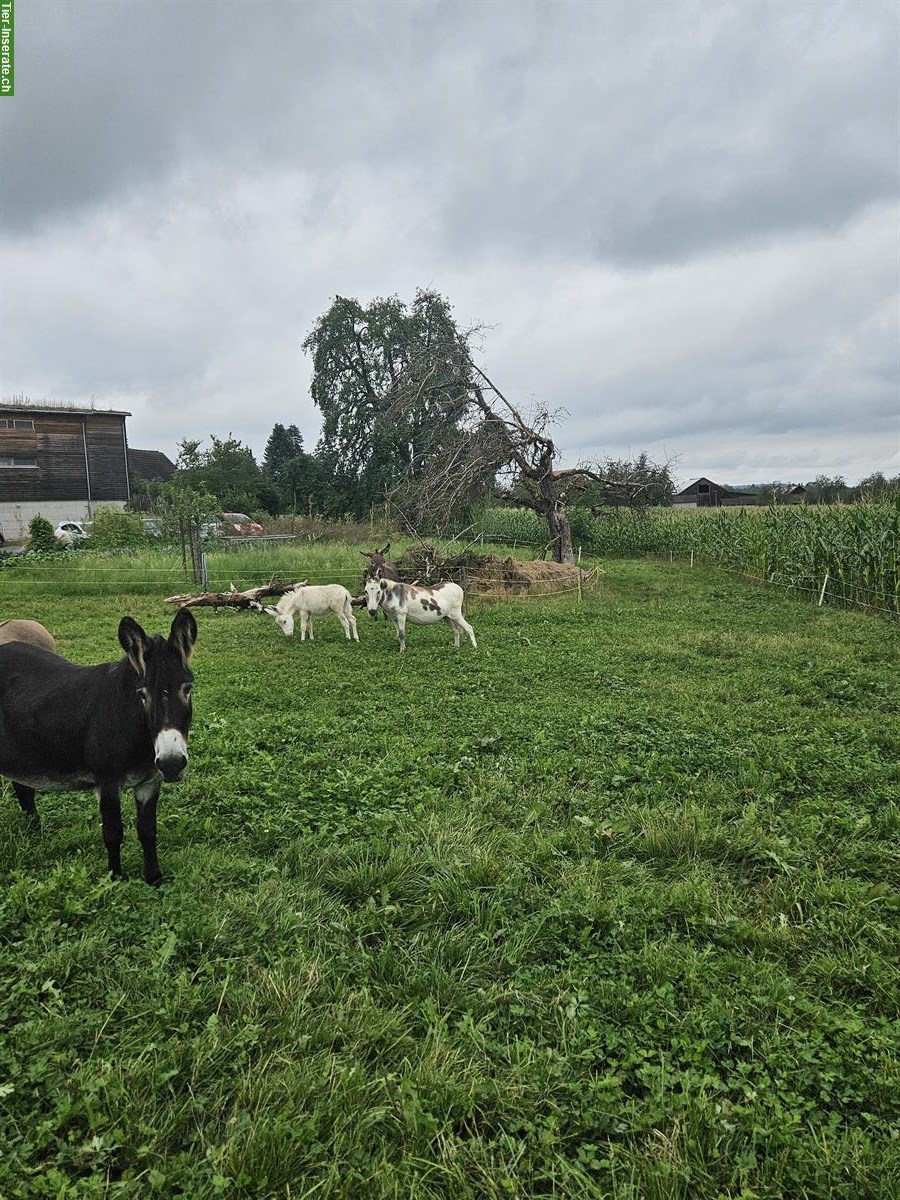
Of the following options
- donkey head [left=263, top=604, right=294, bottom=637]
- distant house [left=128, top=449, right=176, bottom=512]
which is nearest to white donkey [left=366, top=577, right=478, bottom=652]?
donkey head [left=263, top=604, right=294, bottom=637]

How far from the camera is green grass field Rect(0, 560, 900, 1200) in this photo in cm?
211

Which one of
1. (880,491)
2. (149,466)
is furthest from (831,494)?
(149,466)

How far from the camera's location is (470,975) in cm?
298

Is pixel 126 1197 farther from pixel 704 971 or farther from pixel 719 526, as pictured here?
pixel 719 526

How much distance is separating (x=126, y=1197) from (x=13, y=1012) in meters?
1.05

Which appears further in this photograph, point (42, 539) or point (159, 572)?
point (42, 539)

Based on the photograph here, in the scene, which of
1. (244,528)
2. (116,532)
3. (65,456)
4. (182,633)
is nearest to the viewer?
(182,633)

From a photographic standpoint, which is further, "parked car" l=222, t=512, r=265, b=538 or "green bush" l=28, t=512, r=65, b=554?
"parked car" l=222, t=512, r=265, b=538

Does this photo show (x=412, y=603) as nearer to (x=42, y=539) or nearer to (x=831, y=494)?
(x=42, y=539)

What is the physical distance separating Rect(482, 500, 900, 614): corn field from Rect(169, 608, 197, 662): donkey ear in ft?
47.2

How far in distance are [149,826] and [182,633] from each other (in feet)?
3.85

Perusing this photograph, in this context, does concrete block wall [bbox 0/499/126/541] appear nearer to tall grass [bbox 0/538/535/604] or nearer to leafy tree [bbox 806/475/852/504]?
tall grass [bbox 0/538/535/604]

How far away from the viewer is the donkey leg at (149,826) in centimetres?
346

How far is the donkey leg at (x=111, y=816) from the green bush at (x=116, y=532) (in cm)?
2190
